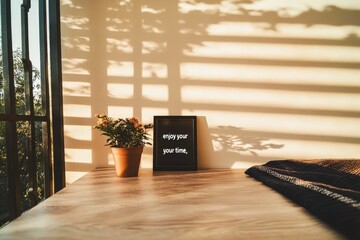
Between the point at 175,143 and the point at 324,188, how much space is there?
90 centimetres

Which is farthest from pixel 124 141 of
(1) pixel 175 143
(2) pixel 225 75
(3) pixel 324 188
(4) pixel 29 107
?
→ (3) pixel 324 188

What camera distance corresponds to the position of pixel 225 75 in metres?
1.62

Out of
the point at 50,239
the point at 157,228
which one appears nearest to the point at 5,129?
the point at 50,239

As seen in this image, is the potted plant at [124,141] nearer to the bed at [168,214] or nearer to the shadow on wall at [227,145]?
the bed at [168,214]

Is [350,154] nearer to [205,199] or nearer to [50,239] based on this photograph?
[205,199]

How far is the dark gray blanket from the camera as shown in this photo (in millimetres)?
633

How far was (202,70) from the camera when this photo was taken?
63.5 inches

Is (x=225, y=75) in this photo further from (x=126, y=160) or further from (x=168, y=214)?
(x=168, y=214)

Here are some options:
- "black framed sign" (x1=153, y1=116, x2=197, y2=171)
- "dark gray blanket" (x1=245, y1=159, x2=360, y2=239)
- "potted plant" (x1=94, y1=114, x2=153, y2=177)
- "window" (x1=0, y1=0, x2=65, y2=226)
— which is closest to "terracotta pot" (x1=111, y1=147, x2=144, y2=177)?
"potted plant" (x1=94, y1=114, x2=153, y2=177)

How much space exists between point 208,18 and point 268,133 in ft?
2.73

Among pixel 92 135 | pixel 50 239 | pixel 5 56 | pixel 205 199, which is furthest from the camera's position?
pixel 92 135

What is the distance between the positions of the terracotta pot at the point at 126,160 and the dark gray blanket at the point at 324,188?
610 millimetres

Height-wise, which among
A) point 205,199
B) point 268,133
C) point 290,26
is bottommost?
point 205,199

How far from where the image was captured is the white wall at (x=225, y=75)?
160 cm
